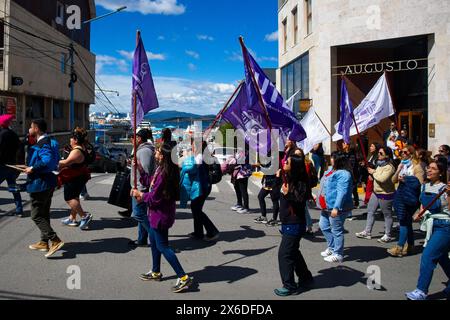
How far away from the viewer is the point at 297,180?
5.20 meters

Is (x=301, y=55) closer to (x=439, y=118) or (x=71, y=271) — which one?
(x=439, y=118)

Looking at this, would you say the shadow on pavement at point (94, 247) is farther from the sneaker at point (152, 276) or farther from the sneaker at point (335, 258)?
the sneaker at point (335, 258)

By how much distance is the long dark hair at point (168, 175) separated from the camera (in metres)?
4.99

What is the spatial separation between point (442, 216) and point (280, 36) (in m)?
22.5

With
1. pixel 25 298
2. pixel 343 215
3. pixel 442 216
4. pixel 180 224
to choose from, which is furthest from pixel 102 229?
pixel 442 216

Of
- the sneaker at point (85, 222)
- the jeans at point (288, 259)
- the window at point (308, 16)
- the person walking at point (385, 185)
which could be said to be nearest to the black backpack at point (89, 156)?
the sneaker at point (85, 222)

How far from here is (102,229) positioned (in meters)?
7.86

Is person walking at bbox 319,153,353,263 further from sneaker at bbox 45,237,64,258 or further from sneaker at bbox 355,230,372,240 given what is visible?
sneaker at bbox 45,237,64,258

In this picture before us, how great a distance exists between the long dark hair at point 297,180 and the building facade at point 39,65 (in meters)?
24.3

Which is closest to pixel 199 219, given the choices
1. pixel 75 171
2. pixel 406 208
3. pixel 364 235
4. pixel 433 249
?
pixel 75 171

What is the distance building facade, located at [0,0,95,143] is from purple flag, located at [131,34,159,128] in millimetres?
21914

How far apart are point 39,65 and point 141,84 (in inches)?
1083

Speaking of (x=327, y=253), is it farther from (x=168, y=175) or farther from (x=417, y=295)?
(x=168, y=175)

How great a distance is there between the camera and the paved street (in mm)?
4969
